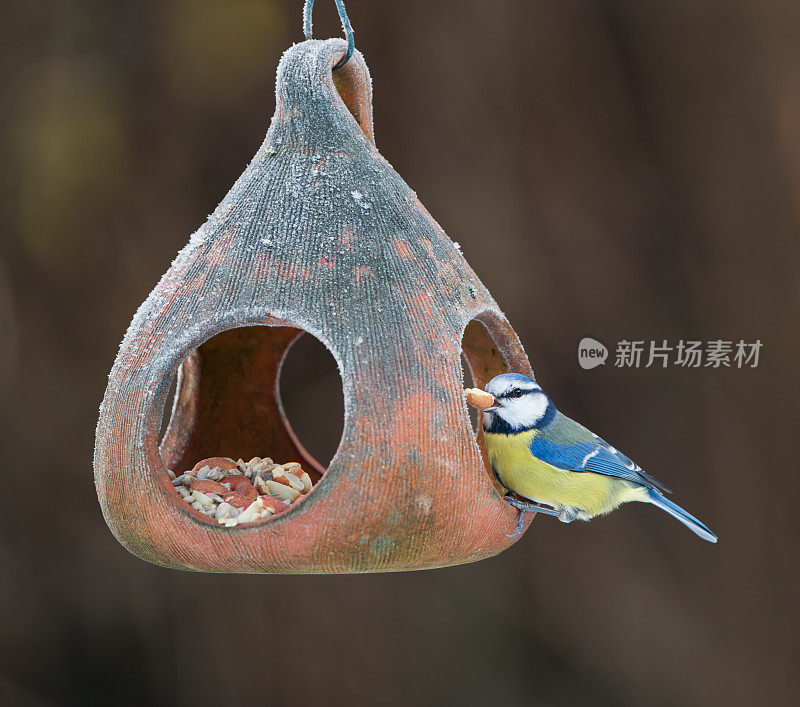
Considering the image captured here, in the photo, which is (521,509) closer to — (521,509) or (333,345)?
(521,509)

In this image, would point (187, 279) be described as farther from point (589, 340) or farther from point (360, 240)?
point (589, 340)

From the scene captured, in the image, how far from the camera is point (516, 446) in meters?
2.93

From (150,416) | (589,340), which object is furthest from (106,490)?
(589,340)

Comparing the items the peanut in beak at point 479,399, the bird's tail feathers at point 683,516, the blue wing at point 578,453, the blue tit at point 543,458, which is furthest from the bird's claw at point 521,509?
the bird's tail feathers at point 683,516

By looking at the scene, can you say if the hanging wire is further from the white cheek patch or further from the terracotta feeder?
the white cheek patch

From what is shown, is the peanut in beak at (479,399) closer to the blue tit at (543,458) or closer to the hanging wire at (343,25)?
the blue tit at (543,458)

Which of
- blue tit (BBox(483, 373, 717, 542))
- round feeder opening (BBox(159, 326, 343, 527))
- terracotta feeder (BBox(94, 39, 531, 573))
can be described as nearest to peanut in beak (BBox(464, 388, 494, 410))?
blue tit (BBox(483, 373, 717, 542))

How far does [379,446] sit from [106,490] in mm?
684

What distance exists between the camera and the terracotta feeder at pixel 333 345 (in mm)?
2469

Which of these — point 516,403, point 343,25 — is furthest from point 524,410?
point 343,25

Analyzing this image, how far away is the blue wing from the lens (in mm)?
2932

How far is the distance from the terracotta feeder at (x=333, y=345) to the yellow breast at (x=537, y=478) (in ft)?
0.40

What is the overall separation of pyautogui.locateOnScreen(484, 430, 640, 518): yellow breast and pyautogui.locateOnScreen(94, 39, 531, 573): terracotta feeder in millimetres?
122

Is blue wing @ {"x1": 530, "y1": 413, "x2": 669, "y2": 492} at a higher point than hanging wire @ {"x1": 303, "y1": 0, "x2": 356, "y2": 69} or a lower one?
lower
